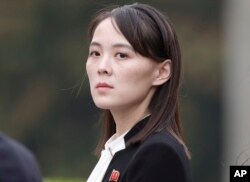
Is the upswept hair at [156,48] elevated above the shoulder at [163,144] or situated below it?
above

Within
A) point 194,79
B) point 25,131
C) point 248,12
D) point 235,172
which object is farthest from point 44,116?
point 235,172

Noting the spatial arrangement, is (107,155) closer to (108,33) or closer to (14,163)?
(108,33)

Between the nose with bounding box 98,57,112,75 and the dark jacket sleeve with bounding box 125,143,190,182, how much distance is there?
301mm

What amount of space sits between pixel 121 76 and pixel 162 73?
0.15 m

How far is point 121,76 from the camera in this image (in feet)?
10.8

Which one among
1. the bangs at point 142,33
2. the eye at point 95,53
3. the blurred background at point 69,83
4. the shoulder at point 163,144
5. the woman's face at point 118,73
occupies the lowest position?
the shoulder at point 163,144

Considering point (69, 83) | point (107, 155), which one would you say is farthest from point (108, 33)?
point (69, 83)

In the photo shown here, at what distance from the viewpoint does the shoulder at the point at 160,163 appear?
3064 millimetres

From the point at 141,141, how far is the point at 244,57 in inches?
432

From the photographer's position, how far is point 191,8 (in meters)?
17.0

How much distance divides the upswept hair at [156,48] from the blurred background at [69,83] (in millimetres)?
12782

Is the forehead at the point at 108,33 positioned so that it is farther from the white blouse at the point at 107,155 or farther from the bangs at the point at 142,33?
the white blouse at the point at 107,155

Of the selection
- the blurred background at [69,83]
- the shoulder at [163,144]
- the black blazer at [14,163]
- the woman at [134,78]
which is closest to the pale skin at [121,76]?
the woman at [134,78]

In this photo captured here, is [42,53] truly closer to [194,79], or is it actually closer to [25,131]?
[25,131]
